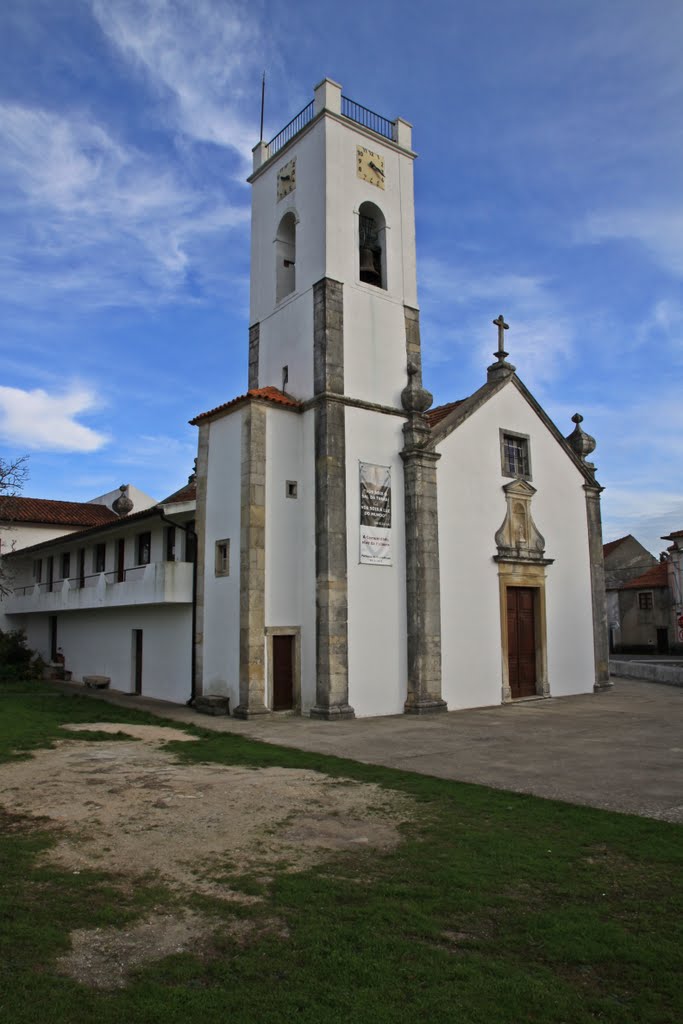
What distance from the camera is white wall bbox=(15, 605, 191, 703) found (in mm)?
19656

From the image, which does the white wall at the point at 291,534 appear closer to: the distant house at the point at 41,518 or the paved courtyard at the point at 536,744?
the paved courtyard at the point at 536,744

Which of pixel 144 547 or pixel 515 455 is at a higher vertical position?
pixel 515 455

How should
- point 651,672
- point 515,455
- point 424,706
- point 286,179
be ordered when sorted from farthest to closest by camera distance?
Result: point 651,672 < point 515,455 < point 286,179 < point 424,706

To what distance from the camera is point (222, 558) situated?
57.8 ft

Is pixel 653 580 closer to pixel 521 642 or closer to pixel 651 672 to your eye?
pixel 651 672

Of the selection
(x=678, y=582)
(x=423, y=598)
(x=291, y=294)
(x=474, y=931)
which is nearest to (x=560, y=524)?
(x=423, y=598)

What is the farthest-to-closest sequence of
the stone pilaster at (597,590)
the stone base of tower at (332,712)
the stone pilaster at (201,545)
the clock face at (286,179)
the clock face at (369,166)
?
the stone pilaster at (597,590)
the clock face at (286,179)
the clock face at (369,166)
the stone pilaster at (201,545)
the stone base of tower at (332,712)

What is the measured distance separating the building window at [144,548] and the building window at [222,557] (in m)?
5.42

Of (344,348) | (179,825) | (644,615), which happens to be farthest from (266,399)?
(644,615)

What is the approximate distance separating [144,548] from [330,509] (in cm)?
845

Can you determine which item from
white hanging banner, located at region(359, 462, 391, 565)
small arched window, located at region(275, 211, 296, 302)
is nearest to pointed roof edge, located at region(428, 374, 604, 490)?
white hanging banner, located at region(359, 462, 391, 565)

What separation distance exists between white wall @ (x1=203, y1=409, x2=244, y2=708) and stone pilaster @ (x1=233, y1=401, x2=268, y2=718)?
0.30m

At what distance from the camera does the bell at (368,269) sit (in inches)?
751

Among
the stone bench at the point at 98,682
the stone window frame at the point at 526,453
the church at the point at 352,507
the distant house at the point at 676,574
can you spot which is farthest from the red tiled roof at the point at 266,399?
the distant house at the point at 676,574
